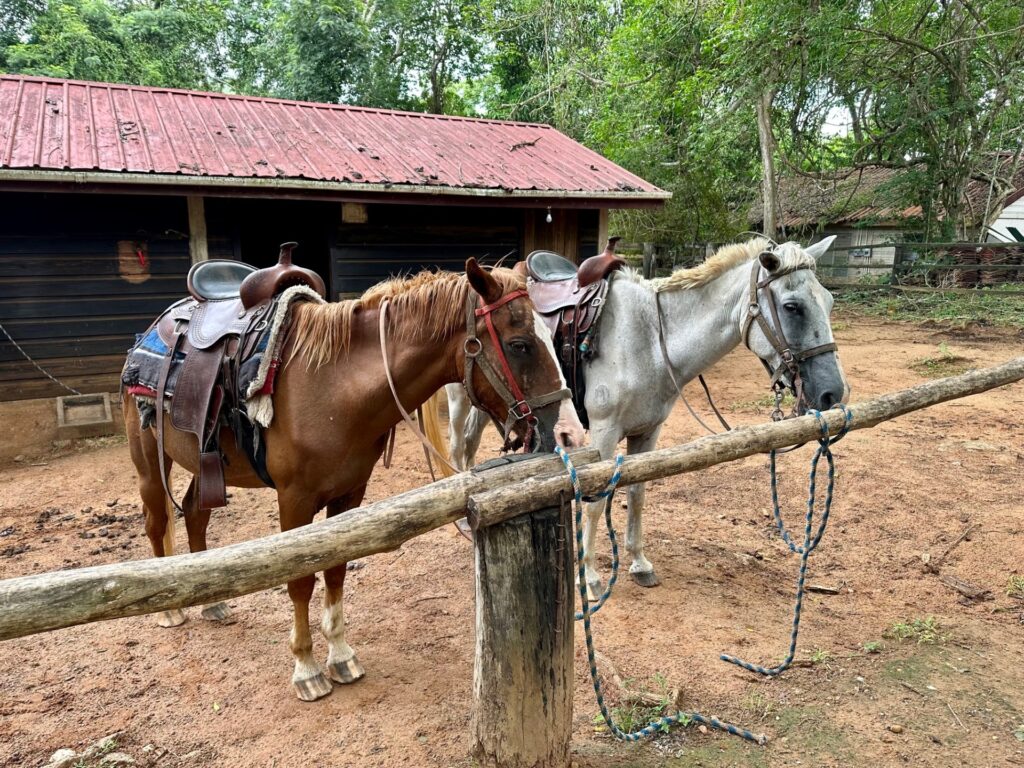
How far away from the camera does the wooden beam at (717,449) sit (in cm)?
159

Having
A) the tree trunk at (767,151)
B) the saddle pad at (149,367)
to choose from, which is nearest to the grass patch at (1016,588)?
the saddle pad at (149,367)

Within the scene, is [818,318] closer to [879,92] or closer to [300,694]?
[300,694]

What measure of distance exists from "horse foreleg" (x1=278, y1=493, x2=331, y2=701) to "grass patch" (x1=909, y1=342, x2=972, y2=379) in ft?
28.5

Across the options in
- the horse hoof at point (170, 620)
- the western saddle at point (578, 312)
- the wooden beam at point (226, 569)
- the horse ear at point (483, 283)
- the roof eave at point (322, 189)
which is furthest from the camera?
the roof eave at point (322, 189)

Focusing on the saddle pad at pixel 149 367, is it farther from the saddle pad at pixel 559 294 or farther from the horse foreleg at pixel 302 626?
the saddle pad at pixel 559 294

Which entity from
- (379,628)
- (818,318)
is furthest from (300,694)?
(818,318)

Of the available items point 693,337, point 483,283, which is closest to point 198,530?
point 483,283

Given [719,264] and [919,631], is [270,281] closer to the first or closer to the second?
[719,264]

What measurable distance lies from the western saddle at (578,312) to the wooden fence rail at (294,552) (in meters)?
1.29

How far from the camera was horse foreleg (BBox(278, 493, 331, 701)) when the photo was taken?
7.74 ft

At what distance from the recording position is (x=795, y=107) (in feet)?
43.4

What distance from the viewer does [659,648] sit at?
9.32 feet

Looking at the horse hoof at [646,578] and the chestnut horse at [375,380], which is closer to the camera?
the chestnut horse at [375,380]

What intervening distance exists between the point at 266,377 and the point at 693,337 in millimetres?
2170
